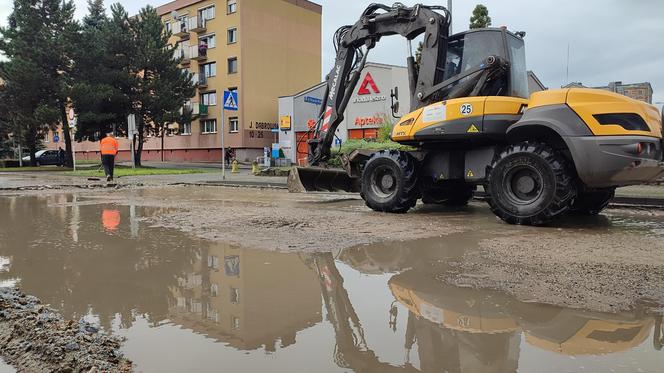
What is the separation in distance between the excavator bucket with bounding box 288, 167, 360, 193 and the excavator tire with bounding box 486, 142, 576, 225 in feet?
14.2

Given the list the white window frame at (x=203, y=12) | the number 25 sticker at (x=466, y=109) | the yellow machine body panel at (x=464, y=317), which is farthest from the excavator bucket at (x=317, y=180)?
the white window frame at (x=203, y=12)

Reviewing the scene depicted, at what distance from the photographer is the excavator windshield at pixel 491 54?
8.42m

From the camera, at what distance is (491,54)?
27.7 feet

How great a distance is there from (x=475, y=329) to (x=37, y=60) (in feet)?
113

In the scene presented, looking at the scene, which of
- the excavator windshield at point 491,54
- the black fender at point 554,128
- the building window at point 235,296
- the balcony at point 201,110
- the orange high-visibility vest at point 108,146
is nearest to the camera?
the building window at point 235,296

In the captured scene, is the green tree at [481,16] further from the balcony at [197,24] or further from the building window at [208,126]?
the balcony at [197,24]

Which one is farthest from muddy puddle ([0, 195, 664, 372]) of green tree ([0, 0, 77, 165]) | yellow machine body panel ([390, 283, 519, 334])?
green tree ([0, 0, 77, 165])

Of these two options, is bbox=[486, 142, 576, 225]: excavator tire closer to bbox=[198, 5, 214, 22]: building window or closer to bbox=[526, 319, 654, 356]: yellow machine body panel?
bbox=[526, 319, 654, 356]: yellow machine body panel

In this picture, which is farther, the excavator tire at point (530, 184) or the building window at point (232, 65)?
the building window at point (232, 65)

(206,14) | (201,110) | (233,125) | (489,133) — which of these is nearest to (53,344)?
(489,133)

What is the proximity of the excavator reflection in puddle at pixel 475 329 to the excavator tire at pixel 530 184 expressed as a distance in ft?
12.1

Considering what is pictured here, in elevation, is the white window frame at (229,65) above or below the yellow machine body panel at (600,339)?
above

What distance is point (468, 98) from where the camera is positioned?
8391 millimetres

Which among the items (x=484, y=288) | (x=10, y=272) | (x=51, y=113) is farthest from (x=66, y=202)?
(x=51, y=113)
